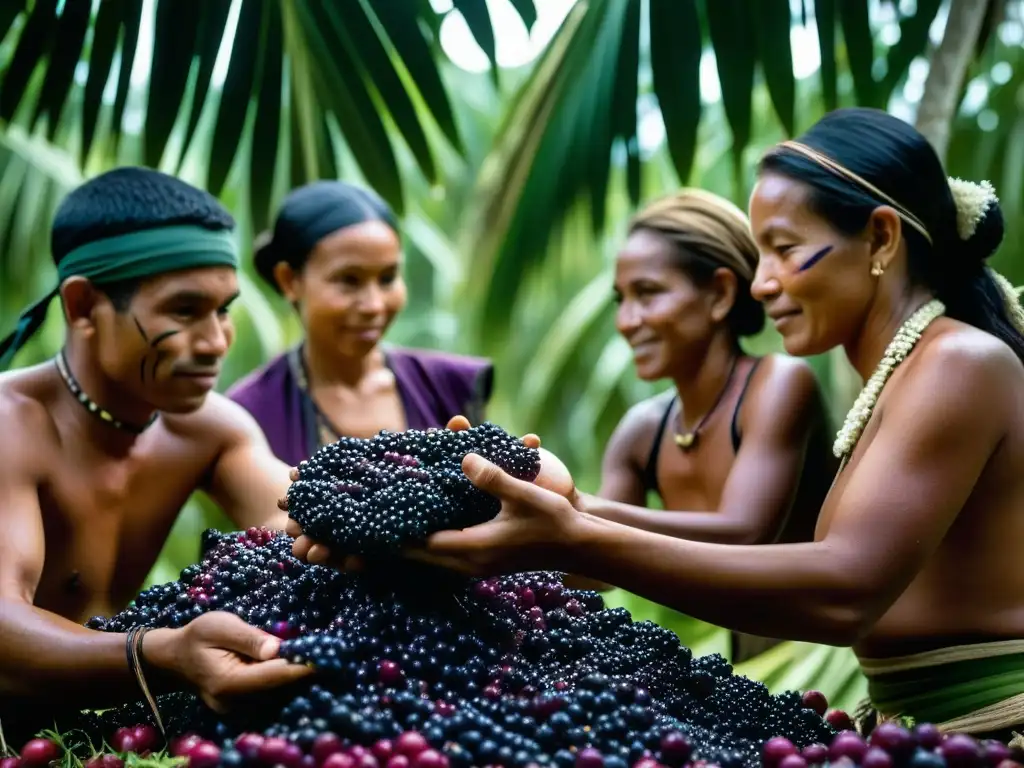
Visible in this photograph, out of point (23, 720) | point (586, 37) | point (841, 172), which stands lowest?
point (23, 720)

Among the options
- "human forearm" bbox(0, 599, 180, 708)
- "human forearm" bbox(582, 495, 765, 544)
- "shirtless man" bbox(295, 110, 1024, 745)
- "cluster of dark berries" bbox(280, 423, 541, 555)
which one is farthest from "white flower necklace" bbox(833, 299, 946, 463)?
"human forearm" bbox(0, 599, 180, 708)

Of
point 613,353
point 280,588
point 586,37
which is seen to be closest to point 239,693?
point 280,588

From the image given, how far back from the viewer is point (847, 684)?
2891 millimetres

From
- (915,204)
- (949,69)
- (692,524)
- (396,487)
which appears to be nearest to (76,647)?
(396,487)

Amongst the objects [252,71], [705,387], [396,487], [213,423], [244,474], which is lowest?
[396,487]

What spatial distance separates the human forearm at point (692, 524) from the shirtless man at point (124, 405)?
66 centimetres

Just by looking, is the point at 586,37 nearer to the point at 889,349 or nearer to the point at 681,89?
the point at 681,89

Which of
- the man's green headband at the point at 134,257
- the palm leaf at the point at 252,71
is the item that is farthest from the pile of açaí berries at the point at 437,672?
the palm leaf at the point at 252,71

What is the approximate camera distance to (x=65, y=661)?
158 cm

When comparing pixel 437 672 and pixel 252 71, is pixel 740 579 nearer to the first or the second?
pixel 437 672

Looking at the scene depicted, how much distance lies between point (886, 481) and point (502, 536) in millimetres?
547

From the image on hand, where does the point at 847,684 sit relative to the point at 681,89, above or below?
below

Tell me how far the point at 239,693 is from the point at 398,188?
1986 mm

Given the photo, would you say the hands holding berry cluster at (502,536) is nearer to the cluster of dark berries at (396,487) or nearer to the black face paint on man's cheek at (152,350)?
the cluster of dark berries at (396,487)
